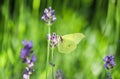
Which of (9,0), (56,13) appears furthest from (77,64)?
(9,0)

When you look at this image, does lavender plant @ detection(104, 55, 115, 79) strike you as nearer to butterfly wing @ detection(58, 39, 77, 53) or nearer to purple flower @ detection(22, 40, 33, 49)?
butterfly wing @ detection(58, 39, 77, 53)

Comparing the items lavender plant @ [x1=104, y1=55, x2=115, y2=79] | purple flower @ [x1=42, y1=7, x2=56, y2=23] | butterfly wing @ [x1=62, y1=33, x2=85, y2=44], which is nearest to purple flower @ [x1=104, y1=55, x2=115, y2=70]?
lavender plant @ [x1=104, y1=55, x2=115, y2=79]

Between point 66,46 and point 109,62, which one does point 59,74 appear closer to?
point 66,46

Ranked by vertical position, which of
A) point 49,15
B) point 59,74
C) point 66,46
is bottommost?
point 59,74

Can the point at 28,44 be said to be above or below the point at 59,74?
above

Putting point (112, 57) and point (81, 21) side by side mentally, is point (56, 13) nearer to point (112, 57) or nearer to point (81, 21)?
point (81, 21)

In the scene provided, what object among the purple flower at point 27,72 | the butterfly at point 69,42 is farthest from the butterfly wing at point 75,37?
the purple flower at point 27,72

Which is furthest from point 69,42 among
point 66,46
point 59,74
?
point 59,74
